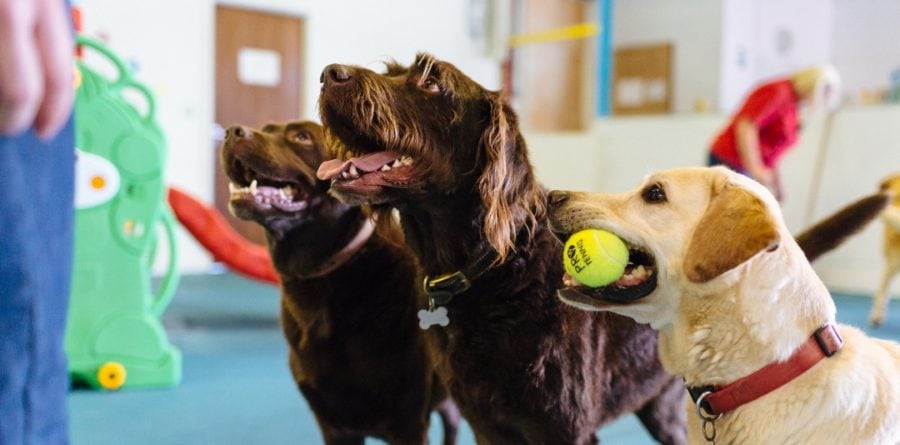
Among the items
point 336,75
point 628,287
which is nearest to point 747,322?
point 628,287

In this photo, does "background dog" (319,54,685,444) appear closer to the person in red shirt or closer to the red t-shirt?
the person in red shirt

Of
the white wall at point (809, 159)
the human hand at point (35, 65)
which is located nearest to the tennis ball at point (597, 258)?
the human hand at point (35, 65)

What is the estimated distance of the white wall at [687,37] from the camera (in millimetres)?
10594

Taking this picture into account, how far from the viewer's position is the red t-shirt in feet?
16.0

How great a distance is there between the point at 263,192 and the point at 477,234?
2.12ft

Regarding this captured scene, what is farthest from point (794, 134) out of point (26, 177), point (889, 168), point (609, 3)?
point (26, 177)

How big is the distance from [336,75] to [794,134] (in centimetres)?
431

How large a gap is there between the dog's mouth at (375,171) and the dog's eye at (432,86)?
165 millimetres

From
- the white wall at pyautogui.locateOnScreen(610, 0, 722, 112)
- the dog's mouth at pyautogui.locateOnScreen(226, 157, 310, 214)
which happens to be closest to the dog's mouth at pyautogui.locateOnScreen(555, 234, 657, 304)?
the dog's mouth at pyautogui.locateOnScreen(226, 157, 310, 214)

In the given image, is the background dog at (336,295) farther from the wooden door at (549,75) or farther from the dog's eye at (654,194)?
the wooden door at (549,75)

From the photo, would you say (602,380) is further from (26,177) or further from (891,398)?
(26,177)

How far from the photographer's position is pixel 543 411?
164 centimetres

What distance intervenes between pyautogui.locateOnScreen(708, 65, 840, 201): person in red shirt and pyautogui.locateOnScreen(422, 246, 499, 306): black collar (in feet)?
11.6

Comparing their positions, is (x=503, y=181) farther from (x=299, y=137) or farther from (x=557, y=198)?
(x=299, y=137)
